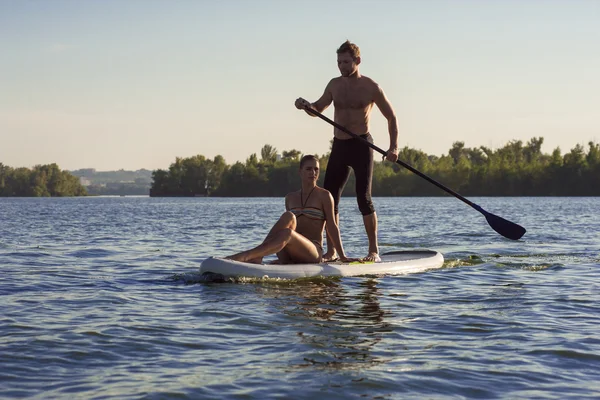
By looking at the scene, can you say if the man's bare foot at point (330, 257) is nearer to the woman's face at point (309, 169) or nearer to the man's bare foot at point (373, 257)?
the man's bare foot at point (373, 257)

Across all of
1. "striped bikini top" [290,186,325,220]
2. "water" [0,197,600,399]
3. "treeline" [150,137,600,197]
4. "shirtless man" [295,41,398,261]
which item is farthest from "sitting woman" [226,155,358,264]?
"treeline" [150,137,600,197]

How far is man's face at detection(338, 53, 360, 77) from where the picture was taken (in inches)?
394

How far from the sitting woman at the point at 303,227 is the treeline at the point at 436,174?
4209 inches

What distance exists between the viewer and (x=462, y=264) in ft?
41.6

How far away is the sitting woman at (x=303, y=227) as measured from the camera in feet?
30.5

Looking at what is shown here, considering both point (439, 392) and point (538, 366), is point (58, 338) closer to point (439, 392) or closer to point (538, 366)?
point (439, 392)

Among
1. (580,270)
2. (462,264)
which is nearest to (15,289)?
(462,264)

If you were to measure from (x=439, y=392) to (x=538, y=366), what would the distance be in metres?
1.03

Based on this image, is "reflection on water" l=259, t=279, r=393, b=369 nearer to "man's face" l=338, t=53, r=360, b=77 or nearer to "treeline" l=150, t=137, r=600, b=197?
"man's face" l=338, t=53, r=360, b=77

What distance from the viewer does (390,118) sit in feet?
34.3

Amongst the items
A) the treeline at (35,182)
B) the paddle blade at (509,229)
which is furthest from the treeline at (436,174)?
the paddle blade at (509,229)

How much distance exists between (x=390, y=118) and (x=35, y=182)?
179 m

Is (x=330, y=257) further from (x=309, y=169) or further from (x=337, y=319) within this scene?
(x=337, y=319)

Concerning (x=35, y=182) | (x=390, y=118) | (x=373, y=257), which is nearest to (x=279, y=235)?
(x=373, y=257)
